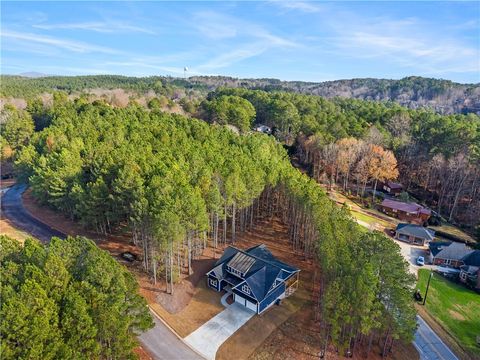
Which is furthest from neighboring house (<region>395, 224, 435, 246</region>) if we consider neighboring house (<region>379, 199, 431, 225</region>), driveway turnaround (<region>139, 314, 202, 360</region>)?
driveway turnaround (<region>139, 314, 202, 360</region>)

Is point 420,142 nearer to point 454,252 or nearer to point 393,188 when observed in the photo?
point 393,188

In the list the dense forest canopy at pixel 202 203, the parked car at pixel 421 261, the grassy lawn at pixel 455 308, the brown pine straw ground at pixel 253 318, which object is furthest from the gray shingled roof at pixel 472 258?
the brown pine straw ground at pixel 253 318

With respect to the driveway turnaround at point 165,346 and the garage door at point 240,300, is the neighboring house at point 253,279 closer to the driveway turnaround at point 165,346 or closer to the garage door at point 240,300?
the garage door at point 240,300

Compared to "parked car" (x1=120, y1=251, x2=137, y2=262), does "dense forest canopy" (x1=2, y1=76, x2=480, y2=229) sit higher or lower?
higher

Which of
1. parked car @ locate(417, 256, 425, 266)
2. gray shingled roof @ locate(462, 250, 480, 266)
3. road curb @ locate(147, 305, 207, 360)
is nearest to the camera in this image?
road curb @ locate(147, 305, 207, 360)

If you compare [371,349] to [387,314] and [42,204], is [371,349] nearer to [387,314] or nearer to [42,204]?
[387,314]

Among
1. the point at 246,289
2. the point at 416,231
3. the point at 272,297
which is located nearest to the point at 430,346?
the point at 272,297

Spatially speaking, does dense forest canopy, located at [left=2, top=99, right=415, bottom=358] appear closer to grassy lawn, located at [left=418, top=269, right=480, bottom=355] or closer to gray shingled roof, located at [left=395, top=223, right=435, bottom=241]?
grassy lawn, located at [left=418, top=269, right=480, bottom=355]
